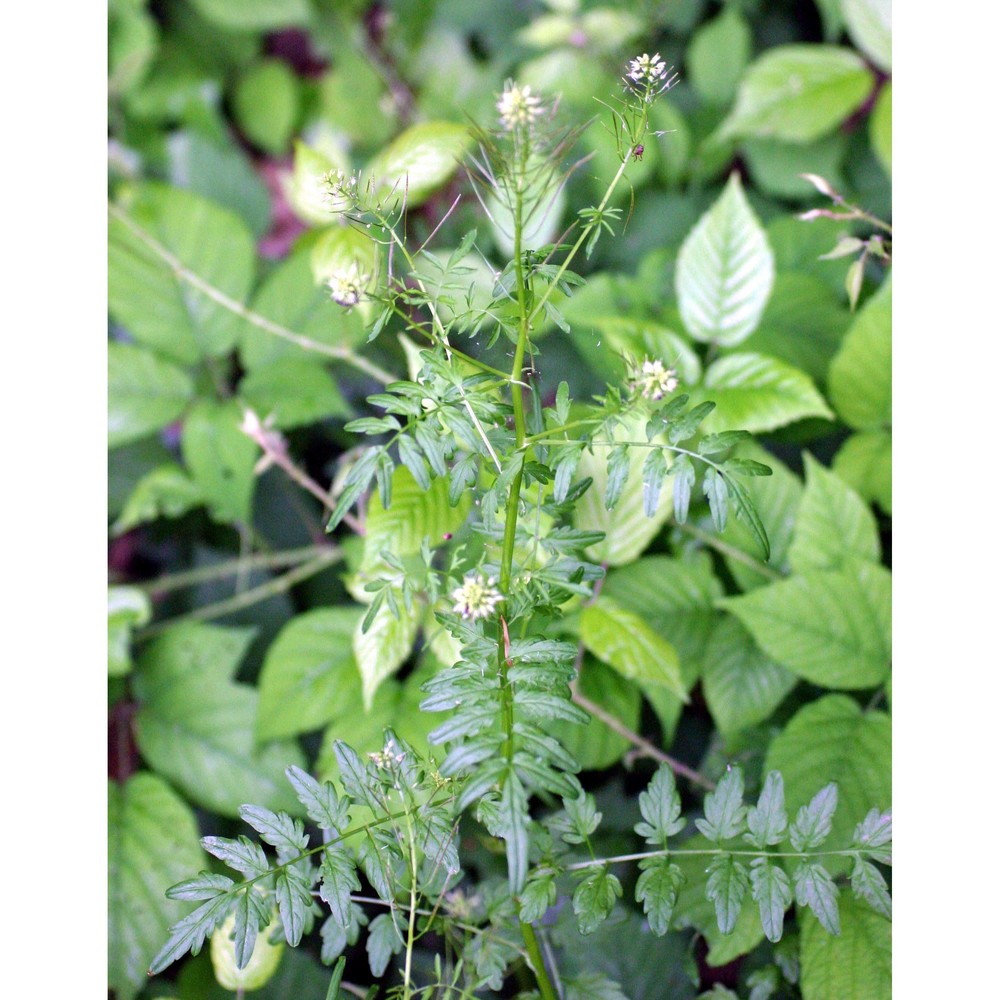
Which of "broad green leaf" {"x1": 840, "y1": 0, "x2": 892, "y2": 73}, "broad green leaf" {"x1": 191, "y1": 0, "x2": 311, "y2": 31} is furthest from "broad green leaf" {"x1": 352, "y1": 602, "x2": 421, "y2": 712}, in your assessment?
"broad green leaf" {"x1": 191, "y1": 0, "x2": 311, "y2": 31}

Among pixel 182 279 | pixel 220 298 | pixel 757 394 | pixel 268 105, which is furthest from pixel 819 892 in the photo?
pixel 268 105

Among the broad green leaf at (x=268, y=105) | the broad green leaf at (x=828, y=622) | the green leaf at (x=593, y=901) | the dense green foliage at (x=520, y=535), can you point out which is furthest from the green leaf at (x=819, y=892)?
the broad green leaf at (x=268, y=105)

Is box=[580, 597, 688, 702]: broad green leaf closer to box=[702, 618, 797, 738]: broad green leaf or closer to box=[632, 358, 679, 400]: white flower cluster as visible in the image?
box=[702, 618, 797, 738]: broad green leaf

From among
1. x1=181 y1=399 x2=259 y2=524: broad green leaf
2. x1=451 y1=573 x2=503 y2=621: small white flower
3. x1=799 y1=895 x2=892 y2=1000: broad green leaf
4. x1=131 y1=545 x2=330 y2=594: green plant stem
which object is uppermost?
x1=181 y1=399 x2=259 y2=524: broad green leaf

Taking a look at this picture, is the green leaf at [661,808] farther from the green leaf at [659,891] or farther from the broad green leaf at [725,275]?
the broad green leaf at [725,275]

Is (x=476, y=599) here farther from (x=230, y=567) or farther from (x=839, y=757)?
(x=230, y=567)
